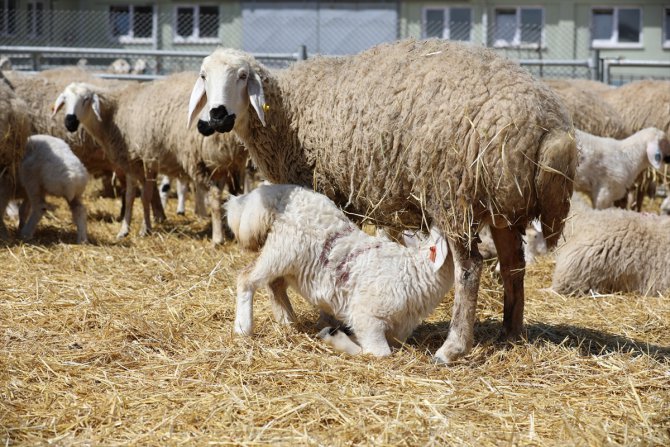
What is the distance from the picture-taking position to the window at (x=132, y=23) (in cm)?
2588

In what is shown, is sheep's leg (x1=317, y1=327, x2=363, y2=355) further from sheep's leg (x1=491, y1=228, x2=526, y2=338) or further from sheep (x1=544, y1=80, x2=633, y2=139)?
sheep (x1=544, y1=80, x2=633, y2=139)

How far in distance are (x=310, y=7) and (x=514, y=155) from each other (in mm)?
22303

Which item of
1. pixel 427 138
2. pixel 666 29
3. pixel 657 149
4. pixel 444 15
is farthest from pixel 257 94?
pixel 666 29

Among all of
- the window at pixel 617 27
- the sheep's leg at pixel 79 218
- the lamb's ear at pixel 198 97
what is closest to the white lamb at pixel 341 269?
the lamb's ear at pixel 198 97

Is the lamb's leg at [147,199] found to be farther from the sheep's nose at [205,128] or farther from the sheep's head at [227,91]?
the sheep's nose at [205,128]

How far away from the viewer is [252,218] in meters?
5.15

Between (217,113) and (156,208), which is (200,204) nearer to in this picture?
(156,208)

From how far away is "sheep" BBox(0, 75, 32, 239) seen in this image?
852 cm

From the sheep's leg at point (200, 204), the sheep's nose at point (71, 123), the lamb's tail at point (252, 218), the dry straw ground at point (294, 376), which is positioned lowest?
the dry straw ground at point (294, 376)

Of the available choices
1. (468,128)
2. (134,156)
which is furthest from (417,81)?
(134,156)

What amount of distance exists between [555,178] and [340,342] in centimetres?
157

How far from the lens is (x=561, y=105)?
16.2 feet

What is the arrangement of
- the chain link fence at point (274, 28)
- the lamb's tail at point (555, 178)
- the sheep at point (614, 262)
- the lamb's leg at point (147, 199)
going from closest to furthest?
1. the lamb's tail at point (555, 178)
2. the sheep at point (614, 262)
3. the lamb's leg at point (147, 199)
4. the chain link fence at point (274, 28)

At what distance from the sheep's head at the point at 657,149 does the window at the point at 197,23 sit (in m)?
18.4
